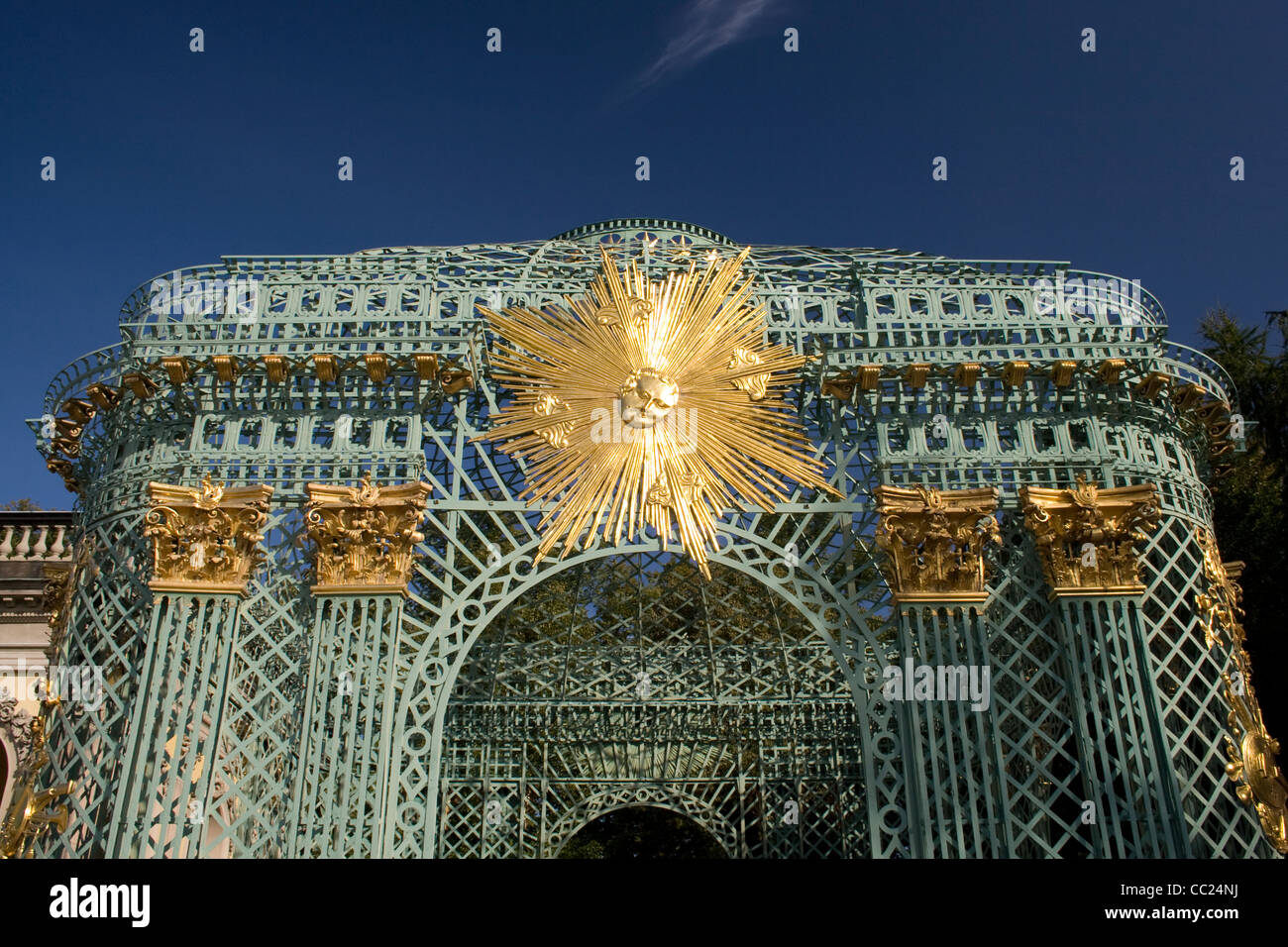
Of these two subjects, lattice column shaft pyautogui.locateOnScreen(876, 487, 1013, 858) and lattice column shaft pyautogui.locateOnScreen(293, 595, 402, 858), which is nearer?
lattice column shaft pyautogui.locateOnScreen(293, 595, 402, 858)

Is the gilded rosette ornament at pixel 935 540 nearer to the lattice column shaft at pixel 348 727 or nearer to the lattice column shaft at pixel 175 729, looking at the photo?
the lattice column shaft at pixel 348 727

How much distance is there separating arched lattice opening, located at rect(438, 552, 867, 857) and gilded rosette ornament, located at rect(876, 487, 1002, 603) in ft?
16.6

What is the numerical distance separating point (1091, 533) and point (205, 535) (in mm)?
10266

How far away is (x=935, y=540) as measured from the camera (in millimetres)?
13172

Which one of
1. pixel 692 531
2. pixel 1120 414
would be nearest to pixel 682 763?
pixel 692 531

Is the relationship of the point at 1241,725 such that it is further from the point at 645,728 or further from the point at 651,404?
the point at 645,728

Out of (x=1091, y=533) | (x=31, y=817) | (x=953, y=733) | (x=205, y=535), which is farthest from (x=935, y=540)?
(x=31, y=817)

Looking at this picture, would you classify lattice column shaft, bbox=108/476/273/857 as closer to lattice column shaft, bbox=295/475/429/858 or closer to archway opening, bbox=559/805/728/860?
lattice column shaft, bbox=295/475/429/858

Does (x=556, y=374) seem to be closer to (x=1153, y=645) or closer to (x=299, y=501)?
(x=299, y=501)

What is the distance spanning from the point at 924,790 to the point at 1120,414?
545 cm

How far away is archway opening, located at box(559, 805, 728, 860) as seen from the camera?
90.0ft

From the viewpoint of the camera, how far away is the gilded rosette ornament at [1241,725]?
12.2 m

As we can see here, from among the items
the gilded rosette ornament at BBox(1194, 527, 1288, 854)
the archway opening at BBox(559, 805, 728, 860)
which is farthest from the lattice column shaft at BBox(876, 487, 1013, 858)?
the archway opening at BBox(559, 805, 728, 860)

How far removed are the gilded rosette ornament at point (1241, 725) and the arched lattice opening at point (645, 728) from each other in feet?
21.6
